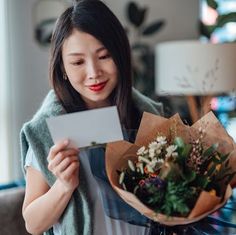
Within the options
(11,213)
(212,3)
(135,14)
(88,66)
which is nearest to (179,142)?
(88,66)

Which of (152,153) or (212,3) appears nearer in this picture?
(152,153)

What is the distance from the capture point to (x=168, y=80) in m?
2.58

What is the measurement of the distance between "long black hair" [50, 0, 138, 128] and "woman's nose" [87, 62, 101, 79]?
0.16 feet

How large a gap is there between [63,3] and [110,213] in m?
2.22

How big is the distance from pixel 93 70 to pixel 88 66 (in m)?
0.01

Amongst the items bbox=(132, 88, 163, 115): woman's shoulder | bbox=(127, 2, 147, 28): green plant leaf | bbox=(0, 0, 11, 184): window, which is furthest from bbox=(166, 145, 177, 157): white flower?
bbox=(127, 2, 147, 28): green plant leaf

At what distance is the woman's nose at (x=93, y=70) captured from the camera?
99 cm

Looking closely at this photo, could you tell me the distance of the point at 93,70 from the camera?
0.99m

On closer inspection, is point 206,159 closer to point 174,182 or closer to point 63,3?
point 174,182

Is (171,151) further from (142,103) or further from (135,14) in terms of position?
(135,14)

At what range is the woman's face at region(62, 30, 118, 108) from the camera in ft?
3.23

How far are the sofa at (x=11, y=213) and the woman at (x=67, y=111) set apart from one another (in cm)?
23

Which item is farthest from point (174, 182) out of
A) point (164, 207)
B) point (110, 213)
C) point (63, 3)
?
point (63, 3)

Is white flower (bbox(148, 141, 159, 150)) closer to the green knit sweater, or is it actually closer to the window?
the green knit sweater
